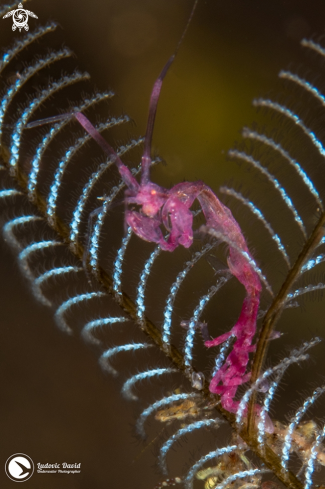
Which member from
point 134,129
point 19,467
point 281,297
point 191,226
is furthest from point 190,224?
point 19,467

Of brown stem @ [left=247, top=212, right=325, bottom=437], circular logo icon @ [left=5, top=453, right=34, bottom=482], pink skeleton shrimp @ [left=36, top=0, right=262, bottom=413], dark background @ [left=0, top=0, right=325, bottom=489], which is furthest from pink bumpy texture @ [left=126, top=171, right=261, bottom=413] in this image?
circular logo icon @ [left=5, top=453, right=34, bottom=482]

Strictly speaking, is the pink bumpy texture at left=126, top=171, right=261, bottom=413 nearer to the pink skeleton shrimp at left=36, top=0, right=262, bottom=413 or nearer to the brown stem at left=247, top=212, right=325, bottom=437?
the pink skeleton shrimp at left=36, top=0, right=262, bottom=413

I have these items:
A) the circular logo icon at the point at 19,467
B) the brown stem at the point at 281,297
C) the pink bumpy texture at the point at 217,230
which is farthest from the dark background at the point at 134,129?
the brown stem at the point at 281,297

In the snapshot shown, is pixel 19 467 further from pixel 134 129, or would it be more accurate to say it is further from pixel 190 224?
pixel 134 129

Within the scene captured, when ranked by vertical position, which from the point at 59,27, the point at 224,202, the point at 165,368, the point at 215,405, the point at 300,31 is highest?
the point at 59,27

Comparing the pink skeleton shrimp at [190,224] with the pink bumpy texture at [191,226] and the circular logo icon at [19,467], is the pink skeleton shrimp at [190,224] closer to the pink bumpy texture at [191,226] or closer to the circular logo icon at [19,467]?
the pink bumpy texture at [191,226]

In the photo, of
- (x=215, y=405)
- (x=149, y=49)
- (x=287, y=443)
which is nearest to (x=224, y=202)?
(x=215, y=405)

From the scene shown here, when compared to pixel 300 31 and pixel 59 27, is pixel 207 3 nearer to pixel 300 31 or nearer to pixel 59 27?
pixel 300 31
